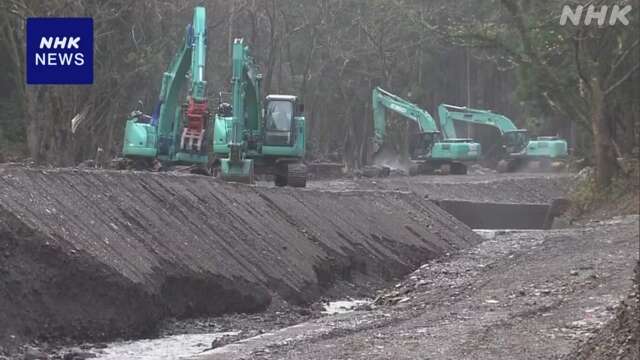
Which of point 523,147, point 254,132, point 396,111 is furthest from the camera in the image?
point 523,147

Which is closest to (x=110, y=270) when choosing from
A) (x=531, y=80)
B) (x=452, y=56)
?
(x=531, y=80)

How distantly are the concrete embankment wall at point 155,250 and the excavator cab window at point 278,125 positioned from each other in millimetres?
3308

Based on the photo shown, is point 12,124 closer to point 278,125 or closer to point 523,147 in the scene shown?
point 278,125

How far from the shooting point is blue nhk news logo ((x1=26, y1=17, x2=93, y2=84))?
79.9 feet

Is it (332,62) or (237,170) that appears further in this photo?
(332,62)

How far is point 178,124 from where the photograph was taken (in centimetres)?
2856

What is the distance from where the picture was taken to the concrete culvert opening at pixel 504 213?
39.6 meters

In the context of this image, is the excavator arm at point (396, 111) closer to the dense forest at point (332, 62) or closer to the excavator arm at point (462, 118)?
the excavator arm at point (462, 118)

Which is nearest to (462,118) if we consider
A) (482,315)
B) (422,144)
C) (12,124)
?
(422,144)

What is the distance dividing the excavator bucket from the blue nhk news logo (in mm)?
4302

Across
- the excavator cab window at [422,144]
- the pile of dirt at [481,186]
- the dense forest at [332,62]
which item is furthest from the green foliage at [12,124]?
the excavator cab window at [422,144]

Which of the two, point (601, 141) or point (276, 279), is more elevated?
point (601, 141)

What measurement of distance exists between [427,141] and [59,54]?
1162 inches

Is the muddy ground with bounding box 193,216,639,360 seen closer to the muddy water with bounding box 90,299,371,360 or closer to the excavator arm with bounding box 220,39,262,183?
the muddy water with bounding box 90,299,371,360
